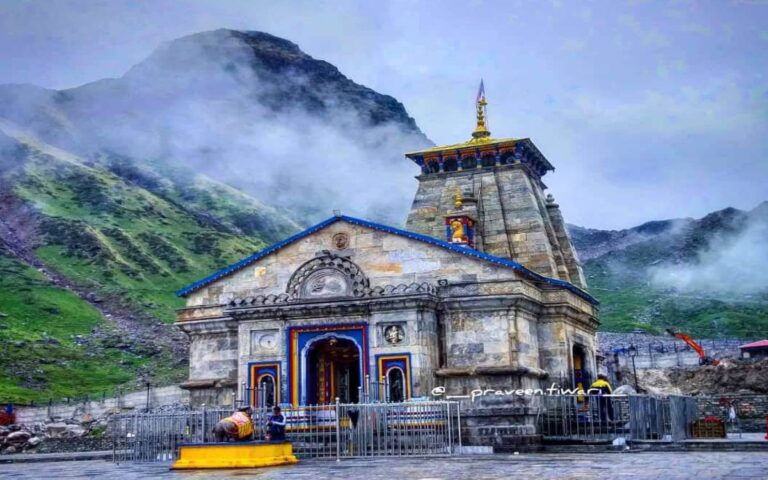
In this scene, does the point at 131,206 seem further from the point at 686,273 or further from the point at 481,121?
the point at 481,121

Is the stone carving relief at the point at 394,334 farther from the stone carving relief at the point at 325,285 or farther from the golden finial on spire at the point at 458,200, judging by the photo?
the golden finial on spire at the point at 458,200

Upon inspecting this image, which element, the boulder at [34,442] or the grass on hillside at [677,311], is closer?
the boulder at [34,442]

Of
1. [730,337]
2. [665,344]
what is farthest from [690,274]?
[665,344]

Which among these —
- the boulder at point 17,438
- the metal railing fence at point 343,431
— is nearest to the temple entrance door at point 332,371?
the metal railing fence at point 343,431

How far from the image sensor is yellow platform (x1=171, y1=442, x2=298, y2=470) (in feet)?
63.5

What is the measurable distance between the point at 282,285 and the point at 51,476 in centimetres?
1531

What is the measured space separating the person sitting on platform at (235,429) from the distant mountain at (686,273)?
8157 cm

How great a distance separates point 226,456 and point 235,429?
1615mm

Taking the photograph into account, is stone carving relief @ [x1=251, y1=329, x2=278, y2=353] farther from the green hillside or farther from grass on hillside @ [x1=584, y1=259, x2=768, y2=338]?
grass on hillside @ [x1=584, y1=259, x2=768, y2=338]

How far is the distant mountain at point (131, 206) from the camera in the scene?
74.1 metres

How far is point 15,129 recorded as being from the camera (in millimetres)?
142125

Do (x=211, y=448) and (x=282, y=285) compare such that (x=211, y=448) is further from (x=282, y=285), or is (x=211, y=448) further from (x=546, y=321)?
(x=546, y=321)

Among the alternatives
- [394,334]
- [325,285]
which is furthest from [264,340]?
[394,334]

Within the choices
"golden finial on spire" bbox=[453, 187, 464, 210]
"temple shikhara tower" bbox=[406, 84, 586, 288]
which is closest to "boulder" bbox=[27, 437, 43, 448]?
"temple shikhara tower" bbox=[406, 84, 586, 288]
